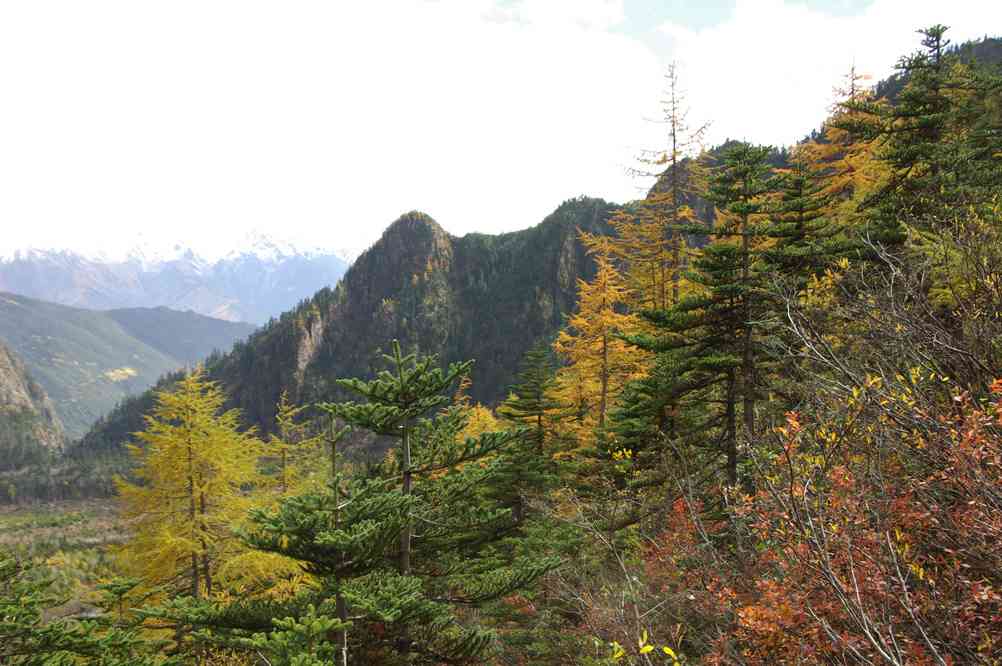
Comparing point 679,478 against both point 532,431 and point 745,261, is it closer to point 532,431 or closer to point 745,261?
Result: point 745,261

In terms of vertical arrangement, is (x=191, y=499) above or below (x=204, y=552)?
above

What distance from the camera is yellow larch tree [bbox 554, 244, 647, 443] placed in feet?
67.8

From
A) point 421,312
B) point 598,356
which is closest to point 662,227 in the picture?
point 598,356

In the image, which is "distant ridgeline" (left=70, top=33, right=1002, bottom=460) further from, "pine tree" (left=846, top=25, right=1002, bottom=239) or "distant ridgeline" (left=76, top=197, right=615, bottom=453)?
"pine tree" (left=846, top=25, right=1002, bottom=239)

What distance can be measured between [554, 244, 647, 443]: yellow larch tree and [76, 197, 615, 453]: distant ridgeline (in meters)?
136

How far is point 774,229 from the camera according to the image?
1148 cm

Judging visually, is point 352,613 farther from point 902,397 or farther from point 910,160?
point 910,160

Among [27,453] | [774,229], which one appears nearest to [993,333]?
[774,229]

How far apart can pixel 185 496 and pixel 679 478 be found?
14014 mm

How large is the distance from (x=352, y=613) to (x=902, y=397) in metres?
8.47

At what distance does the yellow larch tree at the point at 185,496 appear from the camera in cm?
1495

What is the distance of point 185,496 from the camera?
1518 centimetres

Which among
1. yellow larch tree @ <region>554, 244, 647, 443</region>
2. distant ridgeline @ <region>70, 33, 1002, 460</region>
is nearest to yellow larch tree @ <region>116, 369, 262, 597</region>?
yellow larch tree @ <region>554, 244, 647, 443</region>

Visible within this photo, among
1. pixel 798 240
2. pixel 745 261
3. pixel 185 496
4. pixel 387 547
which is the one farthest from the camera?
pixel 185 496
